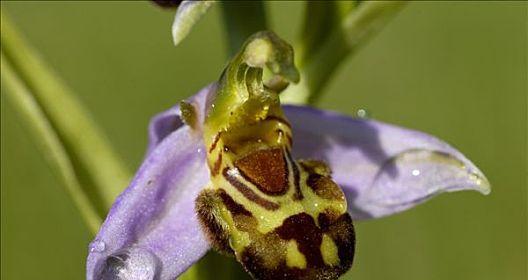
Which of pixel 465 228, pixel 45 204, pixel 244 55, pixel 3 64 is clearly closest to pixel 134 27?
pixel 45 204

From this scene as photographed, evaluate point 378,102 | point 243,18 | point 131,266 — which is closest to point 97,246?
point 131,266

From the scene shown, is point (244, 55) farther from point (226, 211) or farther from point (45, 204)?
point (45, 204)

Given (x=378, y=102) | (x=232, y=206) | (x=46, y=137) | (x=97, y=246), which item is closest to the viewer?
(x=97, y=246)

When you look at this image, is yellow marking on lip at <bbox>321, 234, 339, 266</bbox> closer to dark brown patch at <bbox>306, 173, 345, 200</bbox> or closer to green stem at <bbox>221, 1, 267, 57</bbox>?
dark brown patch at <bbox>306, 173, 345, 200</bbox>

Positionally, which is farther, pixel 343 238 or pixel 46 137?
pixel 46 137

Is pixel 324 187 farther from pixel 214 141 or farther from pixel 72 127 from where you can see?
pixel 72 127

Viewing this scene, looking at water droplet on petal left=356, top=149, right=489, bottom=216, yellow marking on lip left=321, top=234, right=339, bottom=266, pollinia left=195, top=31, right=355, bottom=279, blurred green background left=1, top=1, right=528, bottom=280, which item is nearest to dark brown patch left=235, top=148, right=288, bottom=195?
pollinia left=195, top=31, right=355, bottom=279
